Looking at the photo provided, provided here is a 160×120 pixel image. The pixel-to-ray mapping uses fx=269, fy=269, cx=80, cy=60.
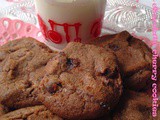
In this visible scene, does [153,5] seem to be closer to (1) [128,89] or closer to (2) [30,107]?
(1) [128,89]

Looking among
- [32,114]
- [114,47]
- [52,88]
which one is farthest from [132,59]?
[32,114]

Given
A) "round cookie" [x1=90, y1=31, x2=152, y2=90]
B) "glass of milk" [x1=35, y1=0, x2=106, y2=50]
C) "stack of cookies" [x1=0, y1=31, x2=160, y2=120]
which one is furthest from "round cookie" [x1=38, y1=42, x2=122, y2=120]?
"glass of milk" [x1=35, y1=0, x2=106, y2=50]

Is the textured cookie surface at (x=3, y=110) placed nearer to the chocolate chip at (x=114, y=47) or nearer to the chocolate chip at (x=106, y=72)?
the chocolate chip at (x=106, y=72)

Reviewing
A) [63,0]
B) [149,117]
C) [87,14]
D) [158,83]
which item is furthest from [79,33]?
[149,117]

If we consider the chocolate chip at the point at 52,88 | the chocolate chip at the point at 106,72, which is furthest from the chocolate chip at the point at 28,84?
the chocolate chip at the point at 106,72

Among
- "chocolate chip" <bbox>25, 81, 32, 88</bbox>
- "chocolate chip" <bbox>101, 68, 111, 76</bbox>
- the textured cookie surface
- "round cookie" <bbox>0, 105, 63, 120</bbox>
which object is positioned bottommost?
the textured cookie surface

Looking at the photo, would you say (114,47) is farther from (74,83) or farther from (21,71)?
(21,71)

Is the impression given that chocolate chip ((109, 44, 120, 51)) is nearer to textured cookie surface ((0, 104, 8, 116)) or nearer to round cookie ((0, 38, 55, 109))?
round cookie ((0, 38, 55, 109))
